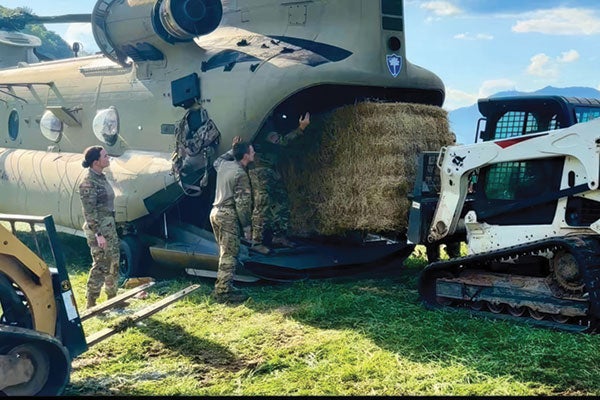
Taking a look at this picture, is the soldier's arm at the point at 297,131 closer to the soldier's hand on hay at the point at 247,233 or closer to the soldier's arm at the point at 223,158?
the soldier's arm at the point at 223,158

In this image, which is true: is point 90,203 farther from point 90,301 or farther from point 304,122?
point 304,122

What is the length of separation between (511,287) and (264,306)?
2.74 meters

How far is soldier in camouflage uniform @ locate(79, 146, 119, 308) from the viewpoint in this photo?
26.0 feet

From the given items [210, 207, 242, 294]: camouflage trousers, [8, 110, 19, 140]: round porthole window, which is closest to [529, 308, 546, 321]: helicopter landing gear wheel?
[210, 207, 242, 294]: camouflage trousers

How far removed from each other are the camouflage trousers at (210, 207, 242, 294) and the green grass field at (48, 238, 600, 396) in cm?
36

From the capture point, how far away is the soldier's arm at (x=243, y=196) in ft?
27.8

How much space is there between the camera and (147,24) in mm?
9906

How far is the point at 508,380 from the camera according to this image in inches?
204

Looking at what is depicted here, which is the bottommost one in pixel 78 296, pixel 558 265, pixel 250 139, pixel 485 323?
pixel 78 296

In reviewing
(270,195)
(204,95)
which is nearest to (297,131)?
(270,195)

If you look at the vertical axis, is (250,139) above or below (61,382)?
above

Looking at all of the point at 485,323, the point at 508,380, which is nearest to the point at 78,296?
the point at 485,323

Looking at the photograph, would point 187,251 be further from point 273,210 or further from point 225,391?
point 225,391

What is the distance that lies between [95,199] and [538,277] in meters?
4.87
